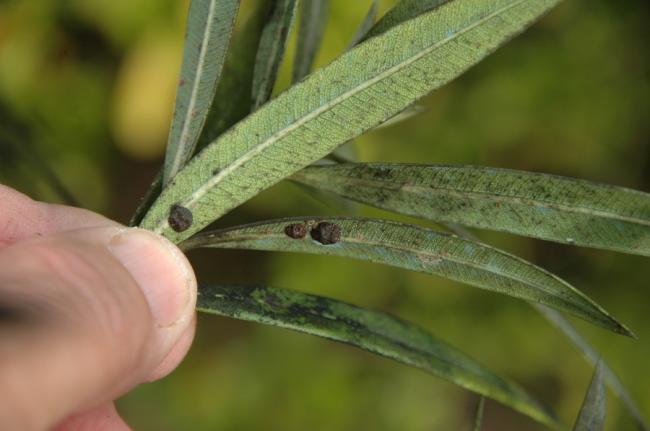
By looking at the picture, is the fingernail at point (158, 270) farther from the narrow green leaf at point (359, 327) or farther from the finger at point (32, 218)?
the finger at point (32, 218)

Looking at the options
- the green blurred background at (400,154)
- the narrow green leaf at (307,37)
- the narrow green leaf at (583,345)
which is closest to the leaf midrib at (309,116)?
the narrow green leaf at (307,37)

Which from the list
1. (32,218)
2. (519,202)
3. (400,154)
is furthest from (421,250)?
(400,154)

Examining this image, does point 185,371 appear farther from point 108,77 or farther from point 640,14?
point 640,14

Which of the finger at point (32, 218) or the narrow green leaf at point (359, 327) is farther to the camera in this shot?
the finger at point (32, 218)

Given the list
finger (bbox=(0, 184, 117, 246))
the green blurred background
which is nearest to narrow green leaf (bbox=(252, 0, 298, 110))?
finger (bbox=(0, 184, 117, 246))

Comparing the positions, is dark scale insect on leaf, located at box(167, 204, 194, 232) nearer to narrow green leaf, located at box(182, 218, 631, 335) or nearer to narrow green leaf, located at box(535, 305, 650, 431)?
narrow green leaf, located at box(182, 218, 631, 335)

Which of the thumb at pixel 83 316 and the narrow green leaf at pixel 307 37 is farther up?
the narrow green leaf at pixel 307 37
